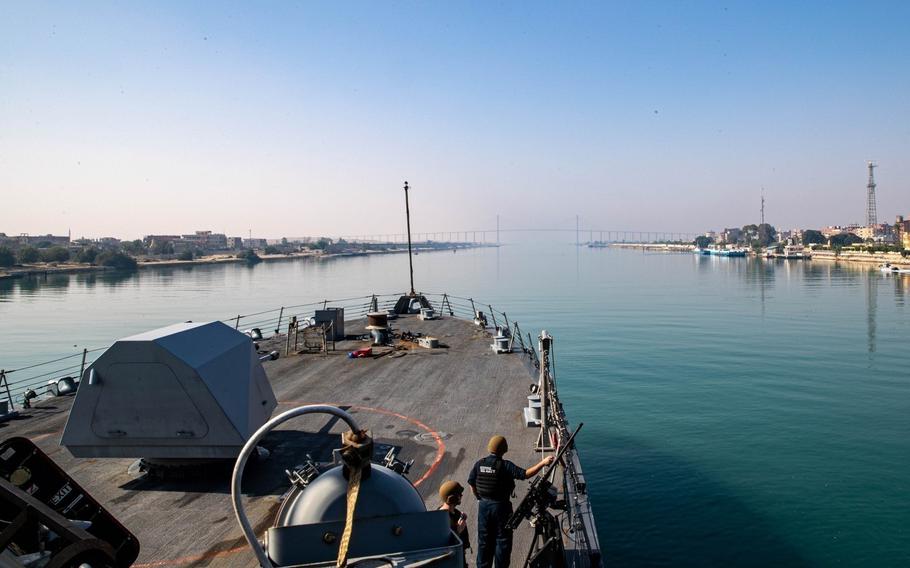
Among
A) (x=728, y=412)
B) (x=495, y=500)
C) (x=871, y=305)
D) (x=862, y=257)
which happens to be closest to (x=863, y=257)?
(x=862, y=257)

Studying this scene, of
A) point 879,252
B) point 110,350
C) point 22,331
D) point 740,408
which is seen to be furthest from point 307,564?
point 879,252

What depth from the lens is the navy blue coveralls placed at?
7.34 metres

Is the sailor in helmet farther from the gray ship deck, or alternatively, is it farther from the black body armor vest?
the gray ship deck

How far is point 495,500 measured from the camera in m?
7.39

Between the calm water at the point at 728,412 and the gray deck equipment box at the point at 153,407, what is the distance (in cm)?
998

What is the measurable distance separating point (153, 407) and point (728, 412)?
75.7 ft

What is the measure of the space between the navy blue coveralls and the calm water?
837 centimetres

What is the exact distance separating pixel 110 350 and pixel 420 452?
19.8 feet

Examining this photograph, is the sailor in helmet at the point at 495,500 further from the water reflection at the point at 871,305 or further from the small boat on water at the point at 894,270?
the small boat on water at the point at 894,270

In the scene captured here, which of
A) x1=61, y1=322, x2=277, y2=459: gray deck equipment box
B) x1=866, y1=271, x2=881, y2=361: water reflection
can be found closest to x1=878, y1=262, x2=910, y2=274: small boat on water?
x1=866, y1=271, x2=881, y2=361: water reflection

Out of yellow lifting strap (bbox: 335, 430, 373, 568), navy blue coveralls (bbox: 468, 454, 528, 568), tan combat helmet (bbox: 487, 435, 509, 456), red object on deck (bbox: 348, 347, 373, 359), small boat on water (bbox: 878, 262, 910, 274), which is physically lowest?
small boat on water (bbox: 878, 262, 910, 274)

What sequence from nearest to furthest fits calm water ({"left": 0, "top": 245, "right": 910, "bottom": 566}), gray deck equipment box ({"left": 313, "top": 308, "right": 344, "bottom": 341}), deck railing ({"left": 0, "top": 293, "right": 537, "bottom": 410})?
1. calm water ({"left": 0, "top": 245, "right": 910, "bottom": 566})
2. deck railing ({"left": 0, "top": 293, "right": 537, "bottom": 410})
3. gray deck equipment box ({"left": 313, "top": 308, "right": 344, "bottom": 341})

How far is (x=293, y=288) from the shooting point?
93.5 m

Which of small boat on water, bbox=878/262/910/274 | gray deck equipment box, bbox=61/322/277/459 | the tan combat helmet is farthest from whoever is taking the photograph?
small boat on water, bbox=878/262/910/274
